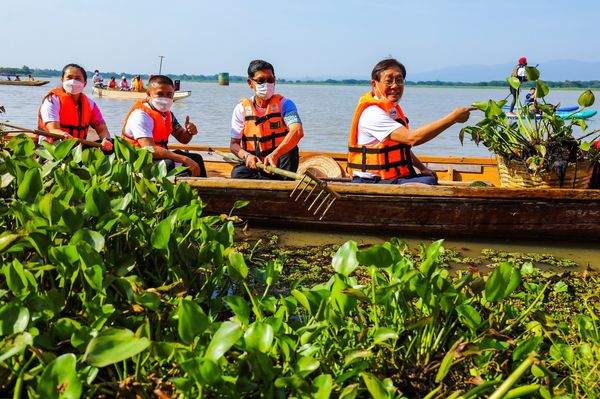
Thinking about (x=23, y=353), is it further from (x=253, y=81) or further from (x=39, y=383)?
(x=253, y=81)

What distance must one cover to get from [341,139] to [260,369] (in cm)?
1433

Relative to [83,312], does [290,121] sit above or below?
above

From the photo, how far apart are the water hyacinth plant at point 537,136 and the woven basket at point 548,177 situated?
4 cm

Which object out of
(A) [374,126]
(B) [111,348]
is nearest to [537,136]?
(A) [374,126]

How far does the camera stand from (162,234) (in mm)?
2322

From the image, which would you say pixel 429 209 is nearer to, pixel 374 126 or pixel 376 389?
pixel 374 126

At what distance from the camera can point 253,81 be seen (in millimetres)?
5578

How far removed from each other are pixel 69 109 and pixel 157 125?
98 centimetres

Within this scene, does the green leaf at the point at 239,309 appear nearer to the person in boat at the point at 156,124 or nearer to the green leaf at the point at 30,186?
the green leaf at the point at 30,186

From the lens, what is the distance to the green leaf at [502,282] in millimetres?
2125

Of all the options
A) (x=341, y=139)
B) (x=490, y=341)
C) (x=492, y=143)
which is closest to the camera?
(x=490, y=341)

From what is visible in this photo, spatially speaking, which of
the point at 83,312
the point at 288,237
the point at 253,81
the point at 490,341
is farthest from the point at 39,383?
the point at 253,81

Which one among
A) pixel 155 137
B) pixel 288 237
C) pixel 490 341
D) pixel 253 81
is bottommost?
pixel 288 237

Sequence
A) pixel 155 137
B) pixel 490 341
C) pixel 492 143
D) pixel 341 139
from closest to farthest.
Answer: pixel 490 341 < pixel 492 143 < pixel 155 137 < pixel 341 139
